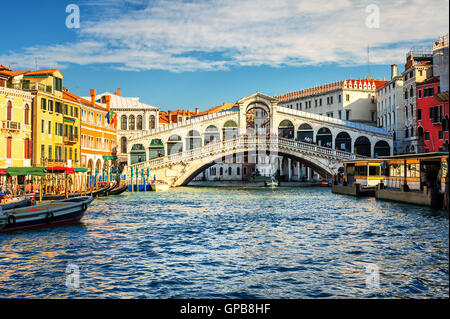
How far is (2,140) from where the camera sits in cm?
2466

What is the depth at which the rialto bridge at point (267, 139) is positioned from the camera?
124ft

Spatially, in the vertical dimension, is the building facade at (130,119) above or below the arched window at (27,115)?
above

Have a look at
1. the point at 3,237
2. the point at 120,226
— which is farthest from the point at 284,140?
the point at 3,237

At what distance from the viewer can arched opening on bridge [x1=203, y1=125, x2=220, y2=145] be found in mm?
42219

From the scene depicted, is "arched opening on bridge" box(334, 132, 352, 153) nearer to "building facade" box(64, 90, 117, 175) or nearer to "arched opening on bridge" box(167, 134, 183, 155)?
"arched opening on bridge" box(167, 134, 183, 155)

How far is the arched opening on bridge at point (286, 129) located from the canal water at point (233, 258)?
26109 mm

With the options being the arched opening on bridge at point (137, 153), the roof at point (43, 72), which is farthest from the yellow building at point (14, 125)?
the arched opening on bridge at point (137, 153)

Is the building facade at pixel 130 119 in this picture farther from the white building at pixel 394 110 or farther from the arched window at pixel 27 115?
the white building at pixel 394 110

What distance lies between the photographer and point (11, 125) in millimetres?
25281

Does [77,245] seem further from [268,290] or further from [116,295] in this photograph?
[268,290]

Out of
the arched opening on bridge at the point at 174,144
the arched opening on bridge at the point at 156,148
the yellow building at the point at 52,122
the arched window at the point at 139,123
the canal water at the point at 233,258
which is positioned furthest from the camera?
the arched window at the point at 139,123

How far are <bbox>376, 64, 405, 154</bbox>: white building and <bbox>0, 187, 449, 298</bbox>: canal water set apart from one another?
935 inches

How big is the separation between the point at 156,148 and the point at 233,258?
32474mm

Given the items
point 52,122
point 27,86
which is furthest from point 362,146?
point 27,86
